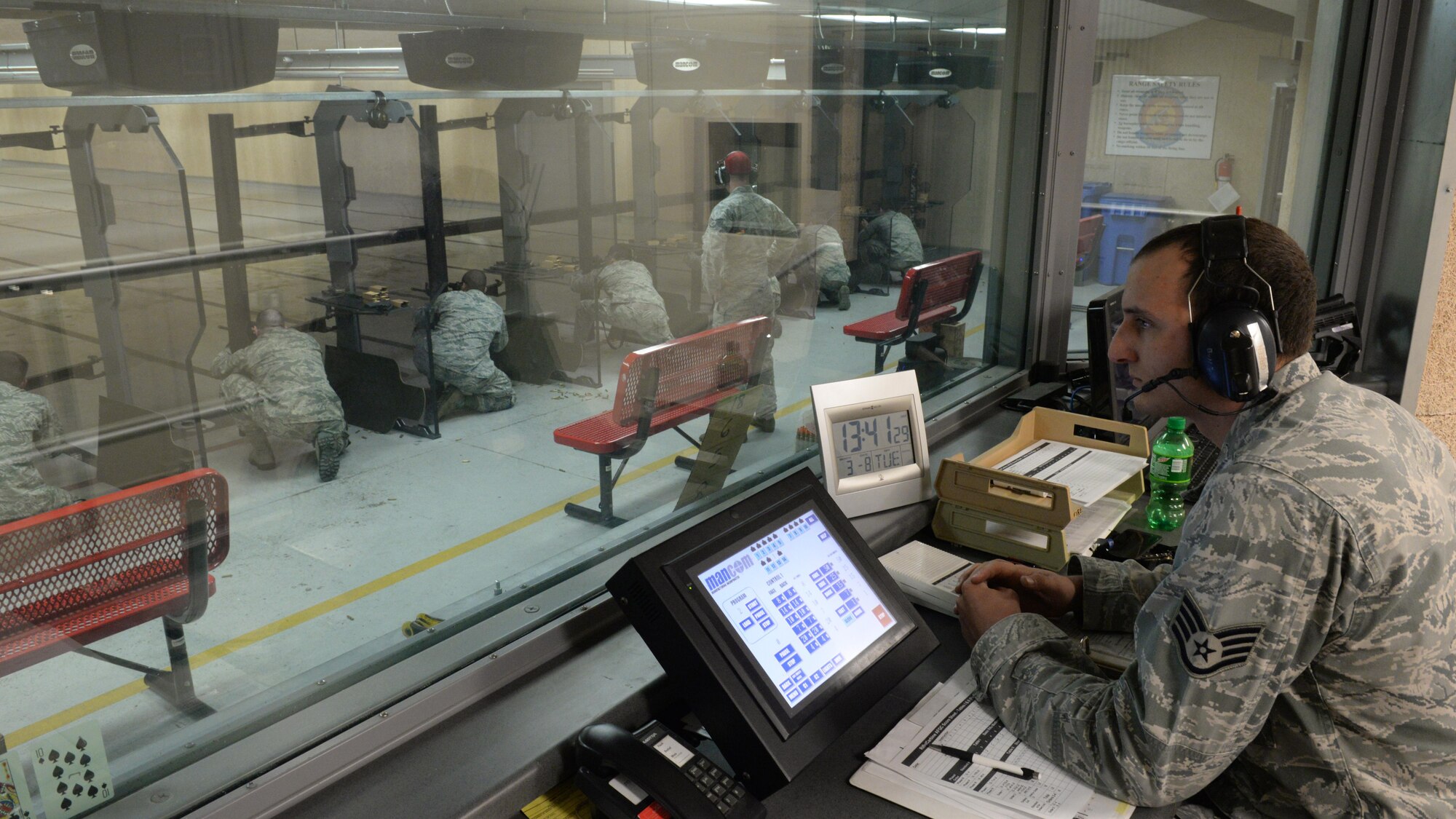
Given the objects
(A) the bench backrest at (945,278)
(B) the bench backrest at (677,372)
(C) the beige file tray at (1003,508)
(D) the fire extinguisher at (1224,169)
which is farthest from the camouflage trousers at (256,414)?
(D) the fire extinguisher at (1224,169)

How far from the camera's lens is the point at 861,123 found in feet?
9.27

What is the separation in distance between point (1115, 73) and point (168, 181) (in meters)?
2.70

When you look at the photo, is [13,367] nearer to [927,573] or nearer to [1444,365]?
[927,573]

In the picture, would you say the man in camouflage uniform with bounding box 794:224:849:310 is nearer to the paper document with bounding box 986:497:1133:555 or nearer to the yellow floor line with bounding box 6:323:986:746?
the yellow floor line with bounding box 6:323:986:746

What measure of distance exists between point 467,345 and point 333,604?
43.1 inches

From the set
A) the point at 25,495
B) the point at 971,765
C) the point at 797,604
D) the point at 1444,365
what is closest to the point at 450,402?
Result: the point at 25,495

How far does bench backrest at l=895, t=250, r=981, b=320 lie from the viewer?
10.1 ft

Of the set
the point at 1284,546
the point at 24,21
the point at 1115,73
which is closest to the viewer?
the point at 1284,546

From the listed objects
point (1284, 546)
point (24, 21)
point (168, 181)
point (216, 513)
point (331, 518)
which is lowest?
point (331, 518)

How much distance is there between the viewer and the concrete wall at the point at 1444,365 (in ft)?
12.3

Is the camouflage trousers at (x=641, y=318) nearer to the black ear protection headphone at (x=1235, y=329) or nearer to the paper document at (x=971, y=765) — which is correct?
the paper document at (x=971, y=765)

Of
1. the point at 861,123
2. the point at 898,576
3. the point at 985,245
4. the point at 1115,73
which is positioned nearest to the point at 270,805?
the point at 898,576

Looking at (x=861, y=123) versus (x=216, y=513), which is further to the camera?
(x=861, y=123)

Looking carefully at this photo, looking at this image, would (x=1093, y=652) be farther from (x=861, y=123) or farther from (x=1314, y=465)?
(x=861, y=123)
